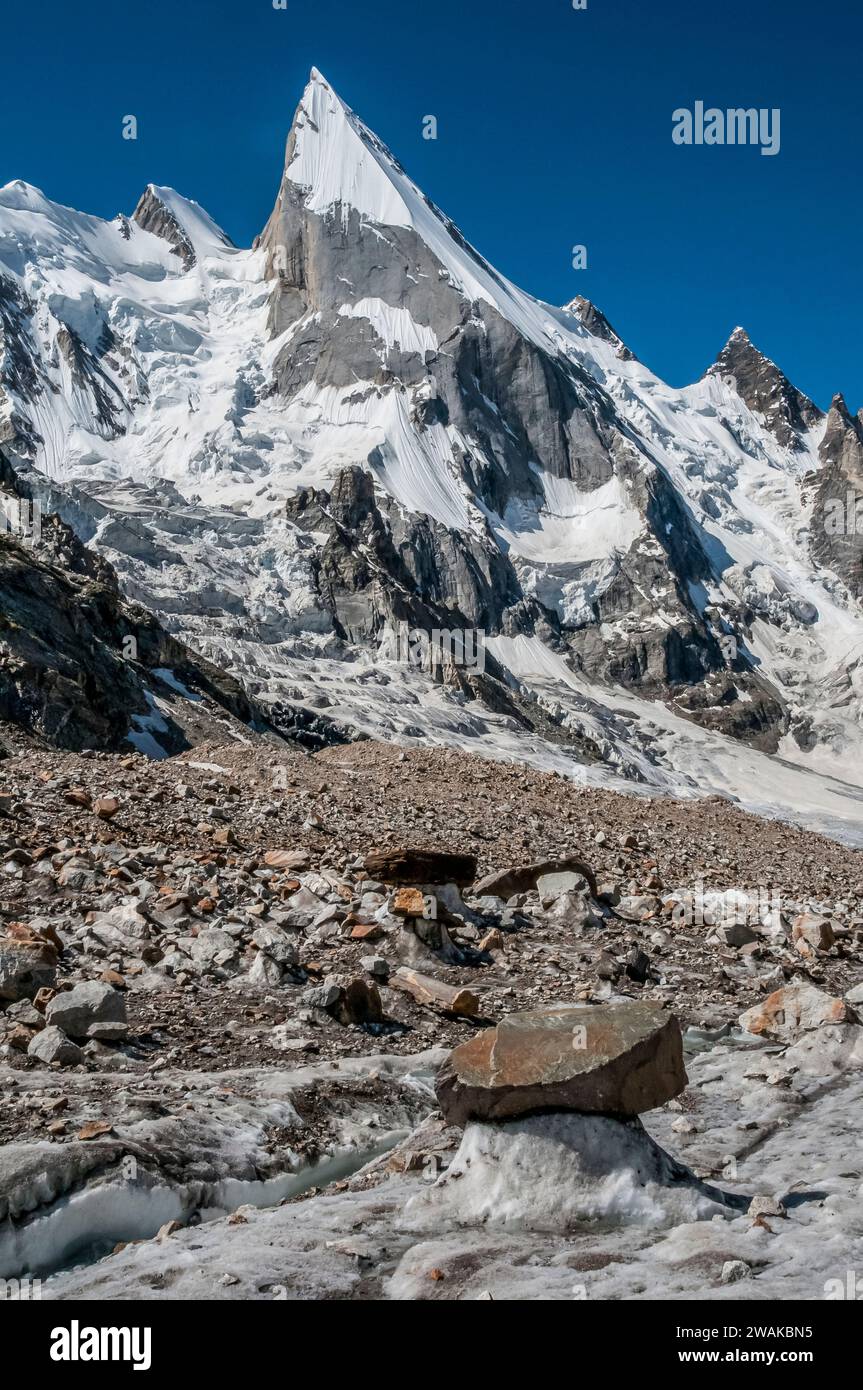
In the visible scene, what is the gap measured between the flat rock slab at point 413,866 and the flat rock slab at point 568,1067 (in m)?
7.16

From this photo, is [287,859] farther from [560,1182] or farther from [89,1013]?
[560,1182]

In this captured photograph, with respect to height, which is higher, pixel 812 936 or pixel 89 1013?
pixel 89 1013

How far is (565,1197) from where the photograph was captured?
21.1 ft

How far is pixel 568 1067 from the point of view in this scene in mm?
6543

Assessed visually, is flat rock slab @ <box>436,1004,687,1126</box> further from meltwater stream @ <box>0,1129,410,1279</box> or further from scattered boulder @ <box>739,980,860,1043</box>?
scattered boulder @ <box>739,980,860,1043</box>

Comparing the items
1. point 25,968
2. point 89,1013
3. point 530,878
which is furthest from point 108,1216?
point 530,878

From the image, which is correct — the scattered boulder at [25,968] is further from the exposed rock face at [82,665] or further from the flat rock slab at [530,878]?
the exposed rock face at [82,665]

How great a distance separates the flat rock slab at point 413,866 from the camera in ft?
46.8

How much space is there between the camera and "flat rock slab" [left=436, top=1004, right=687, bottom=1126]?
21.5 ft

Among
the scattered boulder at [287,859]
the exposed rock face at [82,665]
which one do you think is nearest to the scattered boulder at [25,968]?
the scattered boulder at [287,859]

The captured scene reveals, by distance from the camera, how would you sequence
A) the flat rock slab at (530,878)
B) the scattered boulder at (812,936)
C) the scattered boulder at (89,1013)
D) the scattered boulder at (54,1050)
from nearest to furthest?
the scattered boulder at (54,1050) < the scattered boulder at (89,1013) < the scattered boulder at (812,936) < the flat rock slab at (530,878)

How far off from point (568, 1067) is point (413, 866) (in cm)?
791
